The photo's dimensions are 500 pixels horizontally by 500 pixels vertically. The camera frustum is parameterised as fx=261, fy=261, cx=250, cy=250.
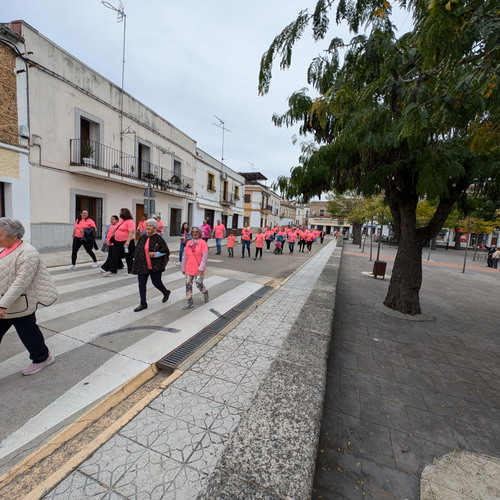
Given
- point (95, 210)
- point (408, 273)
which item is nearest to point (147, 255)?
point (408, 273)

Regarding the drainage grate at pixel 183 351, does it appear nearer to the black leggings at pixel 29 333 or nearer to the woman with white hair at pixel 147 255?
the black leggings at pixel 29 333

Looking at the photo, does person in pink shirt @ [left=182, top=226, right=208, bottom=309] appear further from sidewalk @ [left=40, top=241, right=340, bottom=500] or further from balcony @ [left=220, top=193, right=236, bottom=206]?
balcony @ [left=220, top=193, right=236, bottom=206]

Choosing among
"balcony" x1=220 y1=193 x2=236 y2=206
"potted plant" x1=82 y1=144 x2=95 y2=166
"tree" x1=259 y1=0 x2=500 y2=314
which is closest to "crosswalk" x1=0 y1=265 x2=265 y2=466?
"tree" x1=259 y1=0 x2=500 y2=314

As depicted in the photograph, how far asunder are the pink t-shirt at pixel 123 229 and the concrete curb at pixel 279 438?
5.46 m

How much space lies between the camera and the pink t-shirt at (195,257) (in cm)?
488

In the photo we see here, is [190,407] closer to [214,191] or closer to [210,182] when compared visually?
[210,182]

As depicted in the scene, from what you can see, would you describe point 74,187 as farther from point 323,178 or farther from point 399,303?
point 399,303

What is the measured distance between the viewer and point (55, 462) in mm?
1723

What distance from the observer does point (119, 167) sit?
1270 centimetres

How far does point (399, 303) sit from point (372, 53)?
4883 mm

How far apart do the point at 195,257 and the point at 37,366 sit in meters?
2.72

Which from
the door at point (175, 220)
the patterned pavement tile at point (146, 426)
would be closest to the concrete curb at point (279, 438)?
the patterned pavement tile at point (146, 426)

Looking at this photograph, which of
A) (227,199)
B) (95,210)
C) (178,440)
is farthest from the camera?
(227,199)

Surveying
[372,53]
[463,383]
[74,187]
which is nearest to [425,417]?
[463,383]
